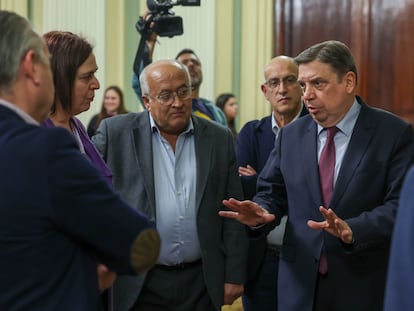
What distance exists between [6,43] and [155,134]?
132 cm

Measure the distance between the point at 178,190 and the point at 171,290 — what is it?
38 centimetres

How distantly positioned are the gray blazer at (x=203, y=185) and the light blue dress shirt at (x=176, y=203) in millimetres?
32

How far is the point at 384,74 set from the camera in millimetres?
5691

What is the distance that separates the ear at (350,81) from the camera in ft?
8.29

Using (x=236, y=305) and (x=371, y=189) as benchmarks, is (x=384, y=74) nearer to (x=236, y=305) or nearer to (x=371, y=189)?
(x=236, y=305)

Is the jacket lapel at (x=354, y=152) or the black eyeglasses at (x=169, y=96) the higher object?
the black eyeglasses at (x=169, y=96)

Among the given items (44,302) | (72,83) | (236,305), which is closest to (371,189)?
(72,83)

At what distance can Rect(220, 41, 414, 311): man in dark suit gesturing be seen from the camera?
2328mm

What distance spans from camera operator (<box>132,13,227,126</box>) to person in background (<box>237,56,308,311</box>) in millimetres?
849

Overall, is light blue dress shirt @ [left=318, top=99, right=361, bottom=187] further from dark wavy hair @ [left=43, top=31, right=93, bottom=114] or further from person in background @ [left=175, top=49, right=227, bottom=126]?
person in background @ [left=175, top=49, right=227, bottom=126]

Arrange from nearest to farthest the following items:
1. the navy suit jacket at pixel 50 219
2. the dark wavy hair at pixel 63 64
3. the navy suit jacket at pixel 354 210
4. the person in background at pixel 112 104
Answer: the navy suit jacket at pixel 50 219 → the dark wavy hair at pixel 63 64 → the navy suit jacket at pixel 354 210 → the person in background at pixel 112 104

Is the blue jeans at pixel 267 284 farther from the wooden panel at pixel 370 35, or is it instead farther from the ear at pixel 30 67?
the wooden panel at pixel 370 35

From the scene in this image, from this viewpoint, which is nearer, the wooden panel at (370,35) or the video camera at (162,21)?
the video camera at (162,21)

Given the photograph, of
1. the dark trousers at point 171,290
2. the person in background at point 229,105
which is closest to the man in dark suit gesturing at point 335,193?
the dark trousers at point 171,290
